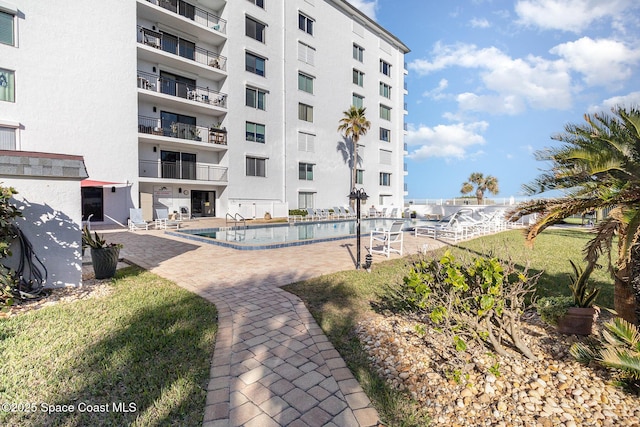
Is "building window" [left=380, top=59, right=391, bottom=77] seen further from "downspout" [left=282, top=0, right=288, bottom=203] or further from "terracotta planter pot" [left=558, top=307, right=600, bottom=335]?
"terracotta planter pot" [left=558, top=307, right=600, bottom=335]

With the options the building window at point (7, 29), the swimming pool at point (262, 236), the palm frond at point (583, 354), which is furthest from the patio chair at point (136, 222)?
Answer: the palm frond at point (583, 354)

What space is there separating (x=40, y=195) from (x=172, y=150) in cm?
1772

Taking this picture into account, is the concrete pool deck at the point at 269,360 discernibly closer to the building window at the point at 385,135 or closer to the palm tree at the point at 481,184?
the building window at the point at 385,135

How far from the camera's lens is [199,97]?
2234 centimetres

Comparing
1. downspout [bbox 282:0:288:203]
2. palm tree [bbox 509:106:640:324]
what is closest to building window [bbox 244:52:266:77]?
downspout [bbox 282:0:288:203]

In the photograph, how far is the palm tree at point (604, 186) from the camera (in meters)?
3.44

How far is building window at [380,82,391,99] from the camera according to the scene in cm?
3483

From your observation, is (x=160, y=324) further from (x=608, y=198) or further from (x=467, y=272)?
(x=608, y=198)

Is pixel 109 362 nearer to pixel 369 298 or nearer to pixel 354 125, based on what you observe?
pixel 369 298

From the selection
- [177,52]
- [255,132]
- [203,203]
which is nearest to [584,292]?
[255,132]

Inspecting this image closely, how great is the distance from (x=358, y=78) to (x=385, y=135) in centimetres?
695

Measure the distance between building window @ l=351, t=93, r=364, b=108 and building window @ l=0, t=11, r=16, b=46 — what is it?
2480 cm

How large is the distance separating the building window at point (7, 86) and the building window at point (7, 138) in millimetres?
1441

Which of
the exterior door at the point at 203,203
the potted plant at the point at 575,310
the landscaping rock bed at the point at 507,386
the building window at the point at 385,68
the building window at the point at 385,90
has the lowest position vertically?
the landscaping rock bed at the point at 507,386
